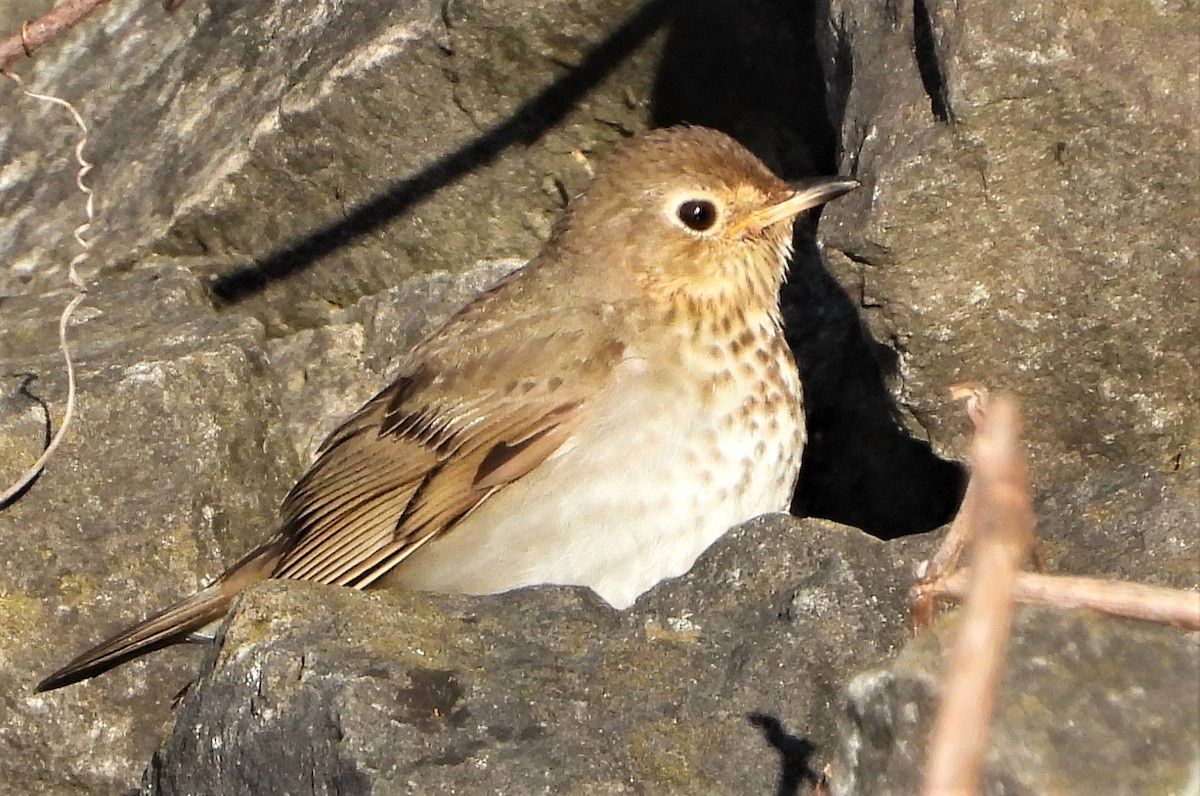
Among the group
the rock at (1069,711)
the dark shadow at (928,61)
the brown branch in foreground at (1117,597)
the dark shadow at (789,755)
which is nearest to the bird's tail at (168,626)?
the dark shadow at (789,755)

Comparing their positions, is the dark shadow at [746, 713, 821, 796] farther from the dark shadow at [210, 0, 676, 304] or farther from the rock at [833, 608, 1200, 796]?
the dark shadow at [210, 0, 676, 304]

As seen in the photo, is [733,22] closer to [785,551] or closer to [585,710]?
[785,551]

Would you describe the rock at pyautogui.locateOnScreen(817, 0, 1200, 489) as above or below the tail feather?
above

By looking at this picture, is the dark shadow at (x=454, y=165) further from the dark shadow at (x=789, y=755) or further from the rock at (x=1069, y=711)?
the rock at (x=1069, y=711)

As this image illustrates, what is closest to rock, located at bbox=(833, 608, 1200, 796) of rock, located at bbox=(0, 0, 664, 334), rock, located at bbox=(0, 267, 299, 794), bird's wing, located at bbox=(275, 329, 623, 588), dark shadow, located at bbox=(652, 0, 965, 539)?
bird's wing, located at bbox=(275, 329, 623, 588)

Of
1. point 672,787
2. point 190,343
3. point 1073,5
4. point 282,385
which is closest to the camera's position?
point 672,787

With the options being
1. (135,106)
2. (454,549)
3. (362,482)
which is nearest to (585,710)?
(454,549)

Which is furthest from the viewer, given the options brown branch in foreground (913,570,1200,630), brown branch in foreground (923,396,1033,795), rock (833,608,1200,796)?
rock (833,608,1200,796)

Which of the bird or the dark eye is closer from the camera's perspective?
the bird
